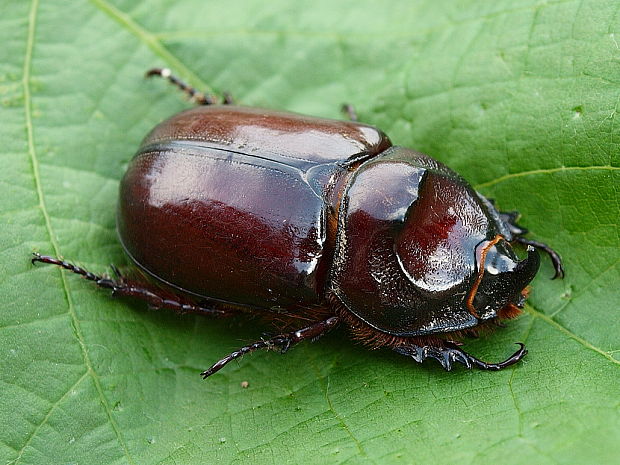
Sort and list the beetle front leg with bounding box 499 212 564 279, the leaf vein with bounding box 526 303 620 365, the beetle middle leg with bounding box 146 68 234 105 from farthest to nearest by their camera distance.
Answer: the beetle middle leg with bounding box 146 68 234 105
the beetle front leg with bounding box 499 212 564 279
the leaf vein with bounding box 526 303 620 365

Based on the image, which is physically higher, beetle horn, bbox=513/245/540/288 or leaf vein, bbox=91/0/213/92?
leaf vein, bbox=91/0/213/92

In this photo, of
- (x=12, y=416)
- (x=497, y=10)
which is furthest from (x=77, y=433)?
(x=497, y=10)

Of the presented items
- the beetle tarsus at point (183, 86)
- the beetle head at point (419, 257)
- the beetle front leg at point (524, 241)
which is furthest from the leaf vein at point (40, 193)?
the beetle front leg at point (524, 241)

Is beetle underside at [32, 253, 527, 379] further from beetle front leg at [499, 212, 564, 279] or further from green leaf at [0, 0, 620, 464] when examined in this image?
beetle front leg at [499, 212, 564, 279]

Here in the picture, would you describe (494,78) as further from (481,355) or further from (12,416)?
(12,416)

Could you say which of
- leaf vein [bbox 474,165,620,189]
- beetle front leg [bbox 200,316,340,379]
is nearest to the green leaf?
leaf vein [bbox 474,165,620,189]

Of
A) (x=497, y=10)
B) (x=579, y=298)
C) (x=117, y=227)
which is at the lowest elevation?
(x=579, y=298)

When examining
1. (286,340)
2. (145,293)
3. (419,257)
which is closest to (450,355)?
(419,257)
